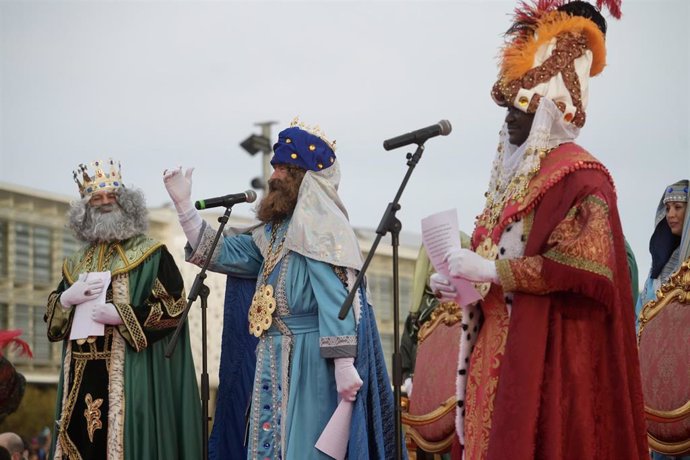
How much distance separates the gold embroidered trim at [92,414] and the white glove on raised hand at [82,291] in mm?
595

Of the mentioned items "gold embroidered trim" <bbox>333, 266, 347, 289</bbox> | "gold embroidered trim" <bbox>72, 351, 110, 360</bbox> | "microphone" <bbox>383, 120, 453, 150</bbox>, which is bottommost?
"gold embroidered trim" <bbox>72, 351, 110, 360</bbox>

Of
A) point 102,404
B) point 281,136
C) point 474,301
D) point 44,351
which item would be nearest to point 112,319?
point 102,404

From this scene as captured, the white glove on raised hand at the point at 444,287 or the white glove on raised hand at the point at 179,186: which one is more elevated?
the white glove on raised hand at the point at 179,186

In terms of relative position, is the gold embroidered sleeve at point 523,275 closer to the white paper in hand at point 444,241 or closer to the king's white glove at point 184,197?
the white paper in hand at point 444,241

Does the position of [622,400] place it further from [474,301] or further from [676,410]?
[676,410]

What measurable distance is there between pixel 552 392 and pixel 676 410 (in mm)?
1519

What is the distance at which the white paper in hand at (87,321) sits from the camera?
23.1ft

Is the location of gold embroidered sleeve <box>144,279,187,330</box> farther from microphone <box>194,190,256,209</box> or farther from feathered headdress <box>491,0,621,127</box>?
feathered headdress <box>491,0,621,127</box>

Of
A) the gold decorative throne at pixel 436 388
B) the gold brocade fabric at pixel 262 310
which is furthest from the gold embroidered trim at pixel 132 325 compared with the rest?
the gold decorative throne at pixel 436 388

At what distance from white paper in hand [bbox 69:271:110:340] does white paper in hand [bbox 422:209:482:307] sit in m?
3.01

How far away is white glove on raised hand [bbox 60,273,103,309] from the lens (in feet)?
23.1

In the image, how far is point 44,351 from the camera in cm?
1355

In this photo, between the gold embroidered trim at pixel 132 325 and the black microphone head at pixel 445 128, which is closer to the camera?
the black microphone head at pixel 445 128

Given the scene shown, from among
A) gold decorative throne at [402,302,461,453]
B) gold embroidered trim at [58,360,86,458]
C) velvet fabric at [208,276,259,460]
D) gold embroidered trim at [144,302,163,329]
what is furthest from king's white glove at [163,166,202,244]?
gold decorative throne at [402,302,461,453]
